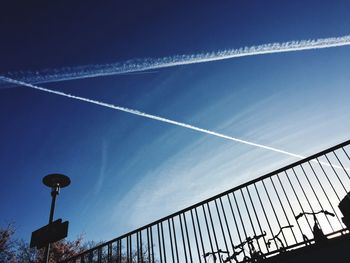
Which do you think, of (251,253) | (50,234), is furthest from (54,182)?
(251,253)

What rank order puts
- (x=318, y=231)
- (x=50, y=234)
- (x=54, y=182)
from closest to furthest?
(x=318, y=231) < (x=50, y=234) < (x=54, y=182)

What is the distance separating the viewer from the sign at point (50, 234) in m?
6.21

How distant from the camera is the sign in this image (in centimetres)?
621

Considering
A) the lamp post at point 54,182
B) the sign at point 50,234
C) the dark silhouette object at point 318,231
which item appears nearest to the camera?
the dark silhouette object at point 318,231

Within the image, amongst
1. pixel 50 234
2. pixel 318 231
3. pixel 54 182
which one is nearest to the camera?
pixel 318 231

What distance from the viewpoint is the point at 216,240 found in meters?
5.00

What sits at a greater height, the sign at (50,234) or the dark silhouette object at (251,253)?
the sign at (50,234)

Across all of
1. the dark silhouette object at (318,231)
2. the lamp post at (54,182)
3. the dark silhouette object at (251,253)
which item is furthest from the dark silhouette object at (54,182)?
the dark silhouette object at (318,231)

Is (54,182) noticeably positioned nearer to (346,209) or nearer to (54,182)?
(54,182)

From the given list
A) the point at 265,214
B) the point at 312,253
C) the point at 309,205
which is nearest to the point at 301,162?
the point at 309,205

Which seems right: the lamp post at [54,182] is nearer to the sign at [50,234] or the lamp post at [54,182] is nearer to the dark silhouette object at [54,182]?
the dark silhouette object at [54,182]

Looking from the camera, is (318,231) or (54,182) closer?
(318,231)

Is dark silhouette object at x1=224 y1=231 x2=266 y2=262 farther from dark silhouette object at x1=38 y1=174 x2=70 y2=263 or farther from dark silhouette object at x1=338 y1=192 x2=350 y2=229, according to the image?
dark silhouette object at x1=38 y1=174 x2=70 y2=263

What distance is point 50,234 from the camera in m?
6.27
